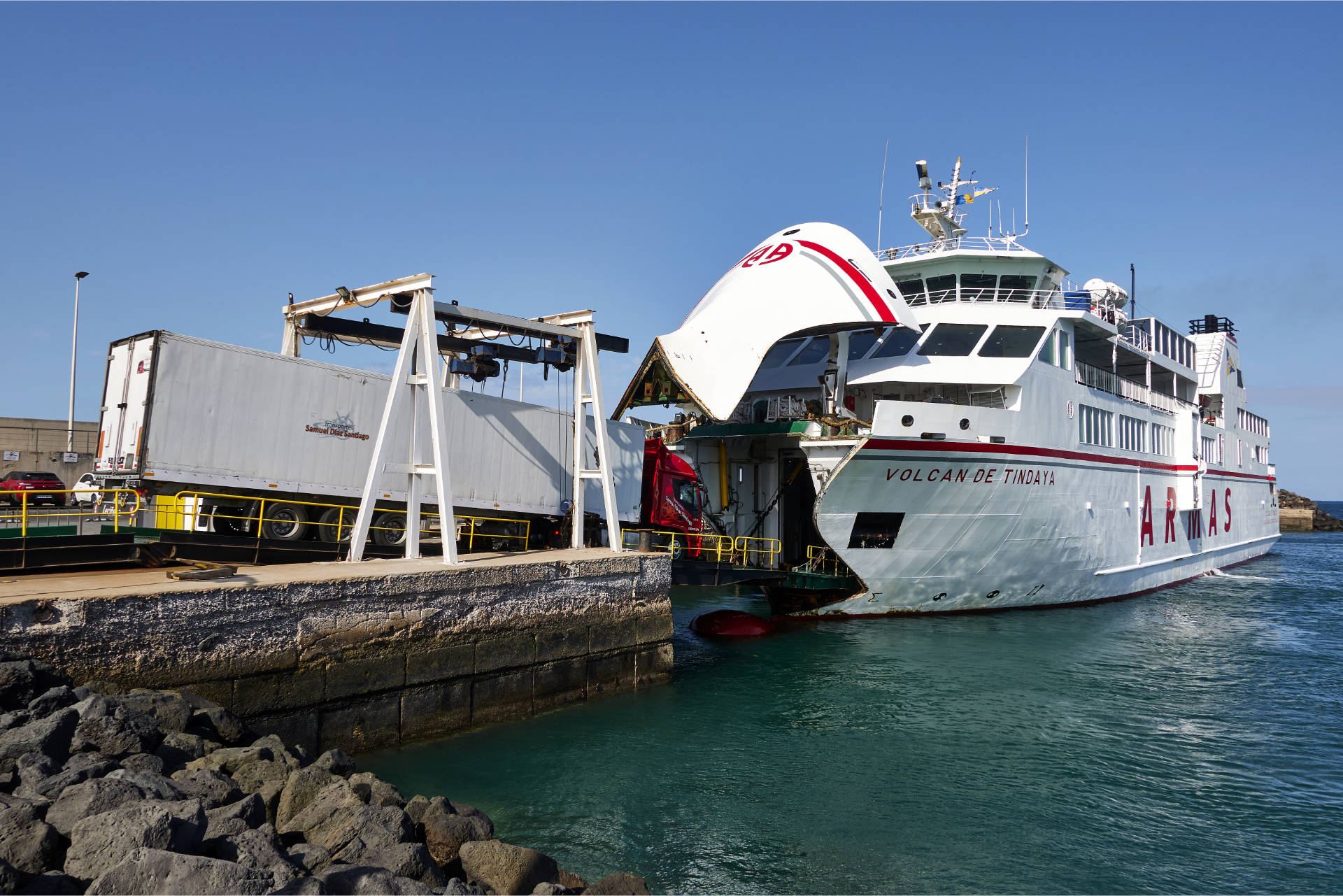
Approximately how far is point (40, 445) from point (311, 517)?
92.6 feet

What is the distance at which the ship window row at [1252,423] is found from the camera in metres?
43.0

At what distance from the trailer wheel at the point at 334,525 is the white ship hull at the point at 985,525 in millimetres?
9631

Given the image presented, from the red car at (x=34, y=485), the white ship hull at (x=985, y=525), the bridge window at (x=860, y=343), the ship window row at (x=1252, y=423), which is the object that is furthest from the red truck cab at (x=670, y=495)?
the ship window row at (x=1252, y=423)

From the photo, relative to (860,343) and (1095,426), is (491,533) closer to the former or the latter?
(860,343)

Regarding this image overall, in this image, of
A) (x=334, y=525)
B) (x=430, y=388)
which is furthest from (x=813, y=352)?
(x=334, y=525)

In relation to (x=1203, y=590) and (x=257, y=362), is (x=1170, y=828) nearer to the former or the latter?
(x=257, y=362)

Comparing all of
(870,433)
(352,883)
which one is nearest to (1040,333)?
(870,433)

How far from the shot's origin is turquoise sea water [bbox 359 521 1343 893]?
26.1ft

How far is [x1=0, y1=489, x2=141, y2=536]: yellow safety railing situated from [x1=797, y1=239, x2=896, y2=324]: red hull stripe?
46.9 ft

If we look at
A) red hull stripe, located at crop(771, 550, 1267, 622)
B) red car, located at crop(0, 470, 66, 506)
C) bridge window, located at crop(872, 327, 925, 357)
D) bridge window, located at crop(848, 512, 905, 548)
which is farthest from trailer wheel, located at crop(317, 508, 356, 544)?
bridge window, located at crop(872, 327, 925, 357)

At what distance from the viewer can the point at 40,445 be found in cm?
3447

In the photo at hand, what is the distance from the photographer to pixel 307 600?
980cm

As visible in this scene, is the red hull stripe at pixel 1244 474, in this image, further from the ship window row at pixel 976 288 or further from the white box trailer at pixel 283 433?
the white box trailer at pixel 283 433

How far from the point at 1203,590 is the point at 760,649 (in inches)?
867
